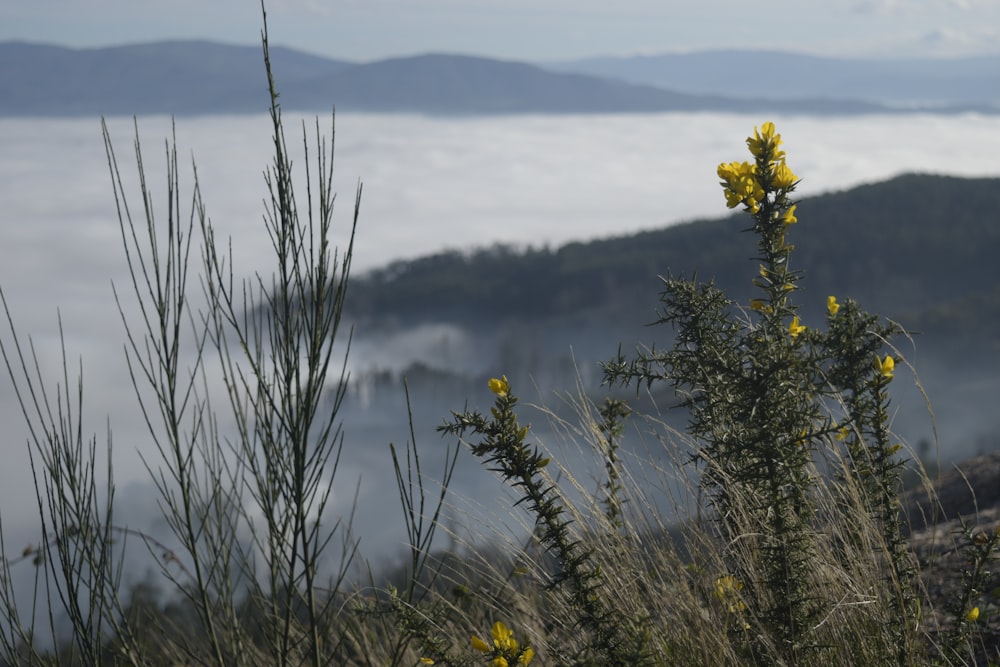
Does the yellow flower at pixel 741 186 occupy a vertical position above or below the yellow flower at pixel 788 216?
above

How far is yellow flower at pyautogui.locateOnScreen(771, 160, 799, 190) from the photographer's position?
7.57ft

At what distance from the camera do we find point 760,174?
2.33m

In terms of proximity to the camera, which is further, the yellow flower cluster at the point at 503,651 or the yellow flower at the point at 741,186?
the yellow flower at the point at 741,186

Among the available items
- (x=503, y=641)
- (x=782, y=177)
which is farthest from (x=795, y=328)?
(x=503, y=641)

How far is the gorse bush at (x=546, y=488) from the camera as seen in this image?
1.94m

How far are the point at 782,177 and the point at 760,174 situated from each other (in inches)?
2.4

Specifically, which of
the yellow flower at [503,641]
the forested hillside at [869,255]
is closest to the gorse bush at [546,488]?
the yellow flower at [503,641]

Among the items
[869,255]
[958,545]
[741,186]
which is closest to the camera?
[741,186]

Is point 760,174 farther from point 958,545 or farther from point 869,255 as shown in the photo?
point 869,255

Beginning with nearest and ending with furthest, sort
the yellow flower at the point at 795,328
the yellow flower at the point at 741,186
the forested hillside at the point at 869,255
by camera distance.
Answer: the yellow flower at the point at 741,186 → the yellow flower at the point at 795,328 → the forested hillside at the point at 869,255

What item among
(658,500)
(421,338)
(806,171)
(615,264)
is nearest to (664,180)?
(806,171)

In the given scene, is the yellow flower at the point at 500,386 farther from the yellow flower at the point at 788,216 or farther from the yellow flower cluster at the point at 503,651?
the yellow flower at the point at 788,216

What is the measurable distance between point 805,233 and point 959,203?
13.3 meters

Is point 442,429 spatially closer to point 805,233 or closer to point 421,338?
point 805,233
